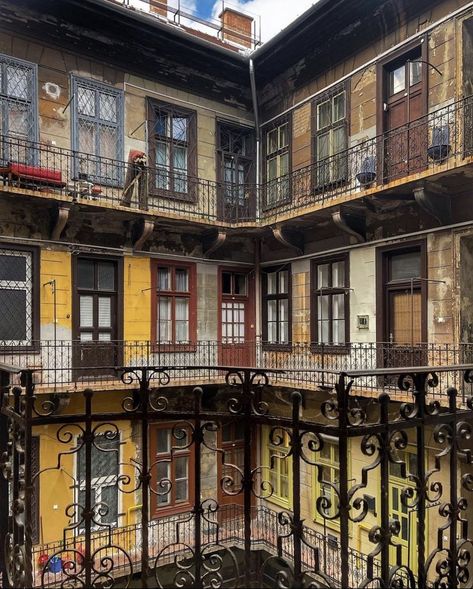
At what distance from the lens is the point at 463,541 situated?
294 centimetres

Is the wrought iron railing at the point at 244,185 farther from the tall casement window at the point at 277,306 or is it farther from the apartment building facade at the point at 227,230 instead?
the tall casement window at the point at 277,306

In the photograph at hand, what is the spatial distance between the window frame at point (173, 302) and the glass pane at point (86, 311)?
1.36 m

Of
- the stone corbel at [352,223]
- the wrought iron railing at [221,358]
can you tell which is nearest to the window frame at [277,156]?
the stone corbel at [352,223]

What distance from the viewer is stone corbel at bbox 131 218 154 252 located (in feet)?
33.7

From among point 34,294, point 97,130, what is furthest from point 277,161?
point 34,294

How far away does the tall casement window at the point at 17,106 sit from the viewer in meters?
9.44

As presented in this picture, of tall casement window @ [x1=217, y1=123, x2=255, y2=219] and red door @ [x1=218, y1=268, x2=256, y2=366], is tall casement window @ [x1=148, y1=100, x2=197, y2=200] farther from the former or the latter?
red door @ [x1=218, y1=268, x2=256, y2=366]

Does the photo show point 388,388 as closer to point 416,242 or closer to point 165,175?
point 416,242

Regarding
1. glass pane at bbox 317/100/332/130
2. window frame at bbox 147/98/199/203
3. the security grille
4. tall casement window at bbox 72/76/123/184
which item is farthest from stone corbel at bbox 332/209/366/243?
the security grille

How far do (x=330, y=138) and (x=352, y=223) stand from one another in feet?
7.38

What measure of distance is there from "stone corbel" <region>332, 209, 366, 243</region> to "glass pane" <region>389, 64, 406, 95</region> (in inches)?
97.3

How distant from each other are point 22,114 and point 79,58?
1.79m

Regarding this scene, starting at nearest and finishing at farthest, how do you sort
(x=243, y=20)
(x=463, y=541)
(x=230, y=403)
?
(x=463, y=541)
(x=230, y=403)
(x=243, y=20)

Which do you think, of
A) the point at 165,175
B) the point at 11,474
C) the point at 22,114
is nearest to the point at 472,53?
the point at 165,175
